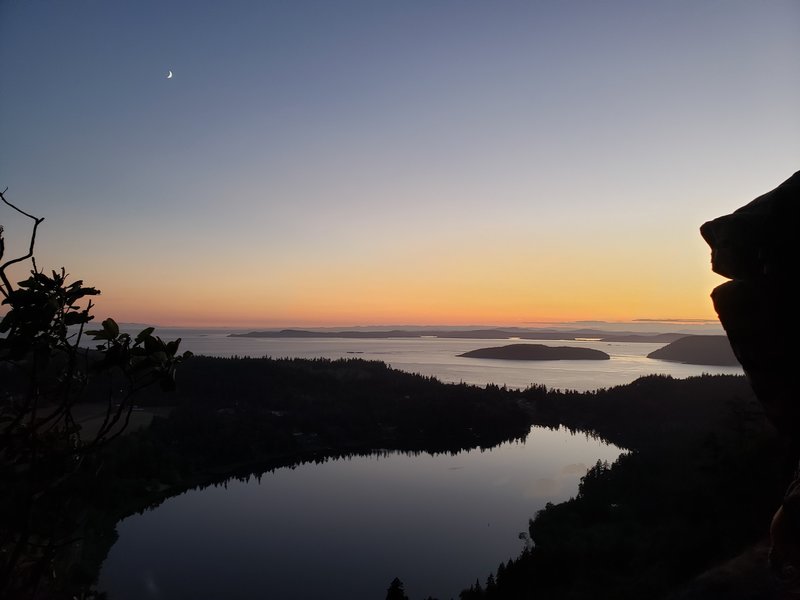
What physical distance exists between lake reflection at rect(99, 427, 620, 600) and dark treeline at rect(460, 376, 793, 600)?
3265 millimetres

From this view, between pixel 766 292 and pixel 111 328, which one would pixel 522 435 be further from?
pixel 111 328

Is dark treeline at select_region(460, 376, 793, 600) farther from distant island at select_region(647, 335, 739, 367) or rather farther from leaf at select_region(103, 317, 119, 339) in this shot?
Answer: distant island at select_region(647, 335, 739, 367)

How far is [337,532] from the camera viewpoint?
3216 centimetres

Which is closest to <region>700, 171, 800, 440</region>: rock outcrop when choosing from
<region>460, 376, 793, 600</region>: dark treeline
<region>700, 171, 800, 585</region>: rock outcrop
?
<region>700, 171, 800, 585</region>: rock outcrop

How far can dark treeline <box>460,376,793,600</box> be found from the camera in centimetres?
1886

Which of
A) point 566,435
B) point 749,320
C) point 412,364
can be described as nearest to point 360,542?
point 749,320

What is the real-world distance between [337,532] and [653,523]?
58.8ft

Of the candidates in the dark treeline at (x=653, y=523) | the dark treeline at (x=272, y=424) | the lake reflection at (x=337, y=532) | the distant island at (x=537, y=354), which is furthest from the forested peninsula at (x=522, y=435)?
the distant island at (x=537, y=354)

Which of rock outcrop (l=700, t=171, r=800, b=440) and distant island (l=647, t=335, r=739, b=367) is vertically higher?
rock outcrop (l=700, t=171, r=800, b=440)

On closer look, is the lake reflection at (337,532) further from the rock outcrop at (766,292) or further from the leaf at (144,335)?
the leaf at (144,335)

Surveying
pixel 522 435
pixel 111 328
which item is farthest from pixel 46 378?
pixel 522 435

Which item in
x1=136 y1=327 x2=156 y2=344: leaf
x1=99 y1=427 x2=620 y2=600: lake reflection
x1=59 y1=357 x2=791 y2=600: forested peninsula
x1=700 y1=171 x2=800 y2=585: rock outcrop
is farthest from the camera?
x1=99 y1=427 x2=620 y2=600: lake reflection

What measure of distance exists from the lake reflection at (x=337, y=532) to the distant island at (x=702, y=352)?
419 feet

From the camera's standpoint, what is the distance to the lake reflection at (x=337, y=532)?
24797mm
